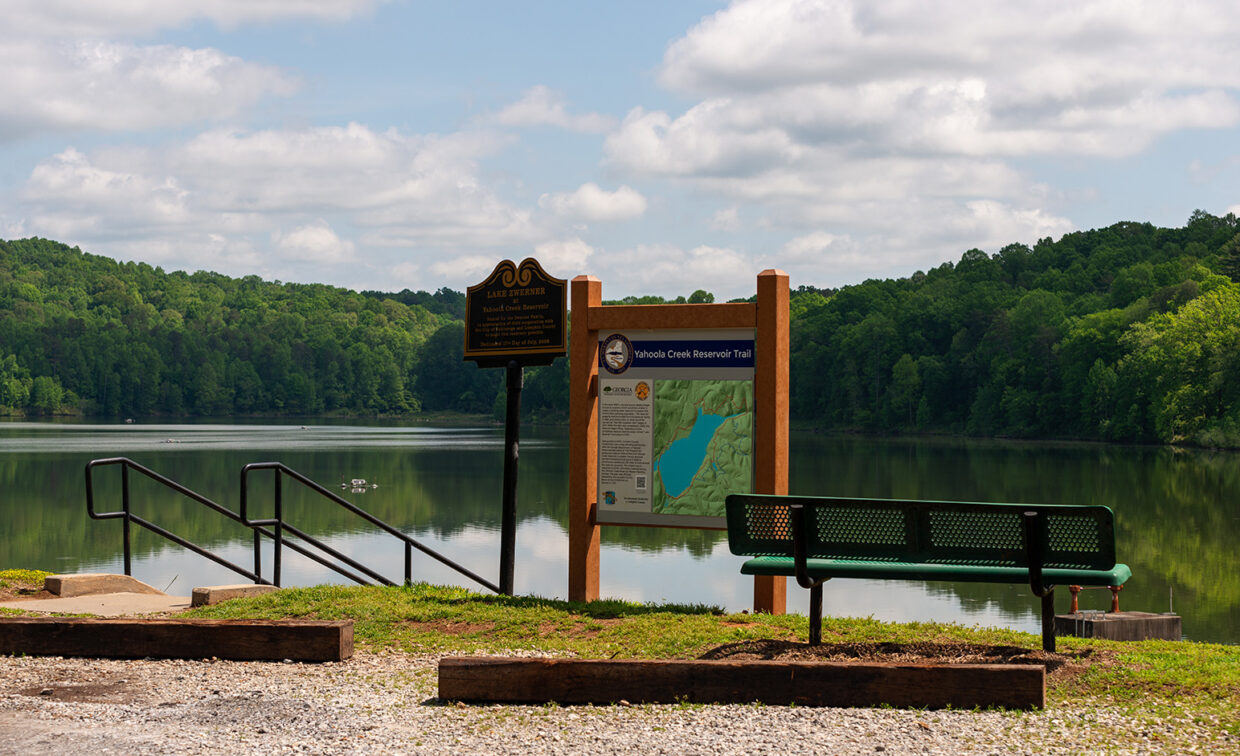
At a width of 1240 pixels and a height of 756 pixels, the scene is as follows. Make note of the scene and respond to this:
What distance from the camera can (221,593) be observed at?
9.39 metres

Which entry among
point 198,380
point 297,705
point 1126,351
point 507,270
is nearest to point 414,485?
point 507,270

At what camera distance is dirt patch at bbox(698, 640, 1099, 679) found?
622 cm

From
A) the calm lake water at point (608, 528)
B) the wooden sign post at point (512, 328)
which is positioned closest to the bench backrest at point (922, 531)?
the wooden sign post at point (512, 328)

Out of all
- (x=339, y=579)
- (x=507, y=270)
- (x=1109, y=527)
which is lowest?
(x=339, y=579)

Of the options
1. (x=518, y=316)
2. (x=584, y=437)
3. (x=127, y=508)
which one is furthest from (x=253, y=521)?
(x=584, y=437)

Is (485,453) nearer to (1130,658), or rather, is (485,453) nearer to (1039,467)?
(1039,467)

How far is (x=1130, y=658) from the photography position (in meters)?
6.28

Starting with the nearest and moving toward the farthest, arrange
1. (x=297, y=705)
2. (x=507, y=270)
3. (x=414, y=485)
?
(x=297, y=705), (x=507, y=270), (x=414, y=485)

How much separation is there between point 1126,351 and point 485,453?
39.1 m

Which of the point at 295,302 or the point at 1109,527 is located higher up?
the point at 295,302

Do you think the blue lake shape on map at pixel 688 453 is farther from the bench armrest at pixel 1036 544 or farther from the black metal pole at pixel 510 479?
the bench armrest at pixel 1036 544

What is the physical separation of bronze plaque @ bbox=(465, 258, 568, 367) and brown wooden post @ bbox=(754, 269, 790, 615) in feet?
5.24

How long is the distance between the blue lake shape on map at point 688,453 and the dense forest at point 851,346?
59.4m

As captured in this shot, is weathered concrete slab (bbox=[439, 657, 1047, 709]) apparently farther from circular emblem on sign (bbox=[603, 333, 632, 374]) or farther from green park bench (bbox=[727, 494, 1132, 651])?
circular emblem on sign (bbox=[603, 333, 632, 374])
